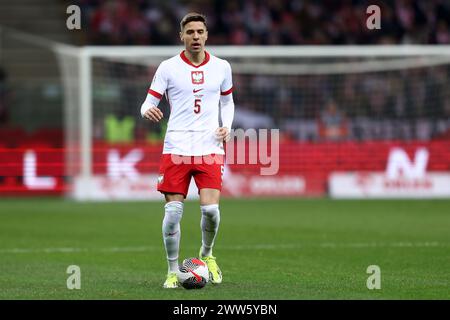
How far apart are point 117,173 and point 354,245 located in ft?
33.3

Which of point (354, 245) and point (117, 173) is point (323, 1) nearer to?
point (117, 173)

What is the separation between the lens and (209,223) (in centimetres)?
969

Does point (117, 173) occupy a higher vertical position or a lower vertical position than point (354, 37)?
lower

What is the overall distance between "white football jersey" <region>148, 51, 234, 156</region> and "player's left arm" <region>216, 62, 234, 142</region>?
0.29 feet

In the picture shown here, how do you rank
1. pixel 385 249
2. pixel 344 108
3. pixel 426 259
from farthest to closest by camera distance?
pixel 344 108 < pixel 385 249 < pixel 426 259

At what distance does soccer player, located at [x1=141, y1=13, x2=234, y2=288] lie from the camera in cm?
948

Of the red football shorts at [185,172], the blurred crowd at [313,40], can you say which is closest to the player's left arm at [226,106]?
the red football shorts at [185,172]

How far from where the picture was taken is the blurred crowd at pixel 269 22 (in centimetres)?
2819

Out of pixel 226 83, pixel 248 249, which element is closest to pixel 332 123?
pixel 248 249

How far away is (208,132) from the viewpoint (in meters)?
9.59

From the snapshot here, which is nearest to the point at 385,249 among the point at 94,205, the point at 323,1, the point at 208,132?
the point at 208,132

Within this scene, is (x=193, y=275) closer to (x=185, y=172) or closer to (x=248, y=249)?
(x=185, y=172)

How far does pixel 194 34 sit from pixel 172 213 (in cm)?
152

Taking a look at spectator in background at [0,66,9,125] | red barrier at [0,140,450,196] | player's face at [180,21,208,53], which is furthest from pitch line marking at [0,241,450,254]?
spectator in background at [0,66,9,125]
